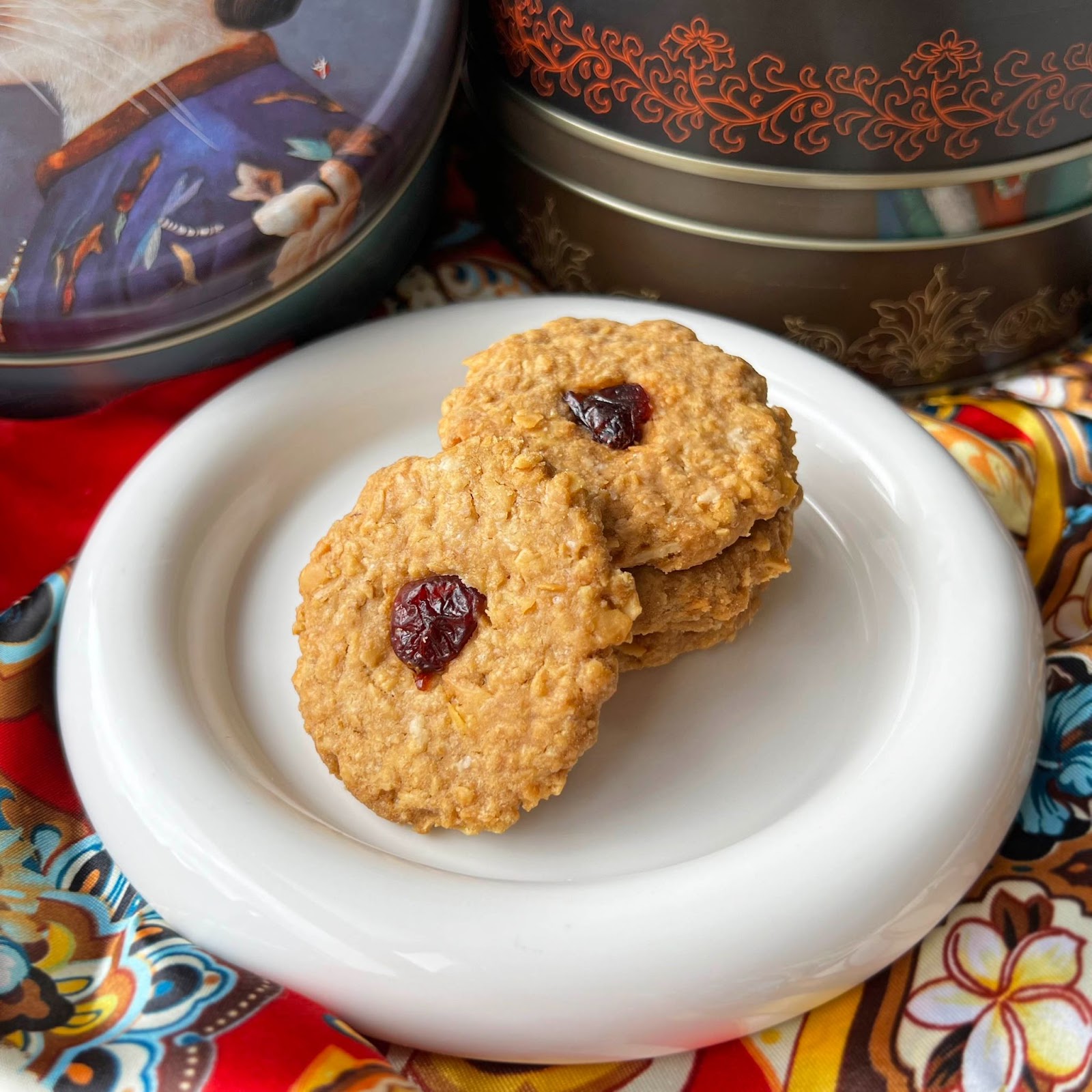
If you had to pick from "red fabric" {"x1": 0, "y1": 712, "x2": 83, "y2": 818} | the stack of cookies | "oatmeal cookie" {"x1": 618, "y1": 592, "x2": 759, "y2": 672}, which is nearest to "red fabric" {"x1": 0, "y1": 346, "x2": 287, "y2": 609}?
"red fabric" {"x1": 0, "y1": 712, "x2": 83, "y2": 818}

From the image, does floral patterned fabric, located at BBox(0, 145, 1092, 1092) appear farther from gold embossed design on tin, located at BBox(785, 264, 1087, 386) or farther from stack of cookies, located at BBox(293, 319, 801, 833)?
gold embossed design on tin, located at BBox(785, 264, 1087, 386)

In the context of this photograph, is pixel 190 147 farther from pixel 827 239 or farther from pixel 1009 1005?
pixel 1009 1005

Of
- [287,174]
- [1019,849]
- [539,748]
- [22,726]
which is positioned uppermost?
[287,174]

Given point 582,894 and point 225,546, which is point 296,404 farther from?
point 582,894

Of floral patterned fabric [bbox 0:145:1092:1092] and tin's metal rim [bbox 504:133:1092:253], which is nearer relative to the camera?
floral patterned fabric [bbox 0:145:1092:1092]

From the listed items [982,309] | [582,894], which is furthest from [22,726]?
[982,309]

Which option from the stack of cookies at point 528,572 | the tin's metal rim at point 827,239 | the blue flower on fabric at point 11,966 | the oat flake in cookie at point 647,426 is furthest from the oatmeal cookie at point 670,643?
the blue flower on fabric at point 11,966
